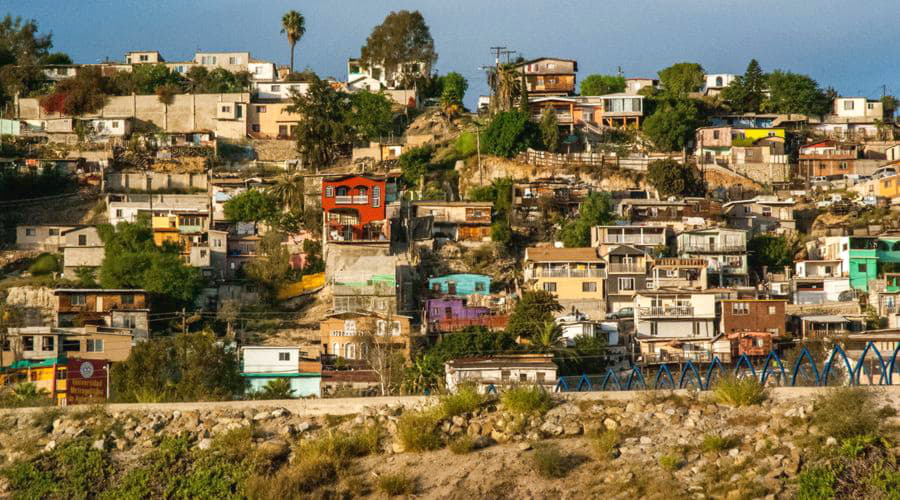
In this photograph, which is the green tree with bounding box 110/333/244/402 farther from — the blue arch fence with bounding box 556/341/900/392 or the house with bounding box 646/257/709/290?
the house with bounding box 646/257/709/290

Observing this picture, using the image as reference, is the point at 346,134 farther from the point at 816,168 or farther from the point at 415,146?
Answer: the point at 816,168

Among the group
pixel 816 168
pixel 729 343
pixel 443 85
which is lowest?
pixel 729 343

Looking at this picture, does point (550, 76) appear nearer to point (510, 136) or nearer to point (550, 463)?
point (510, 136)

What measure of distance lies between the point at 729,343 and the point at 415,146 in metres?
27.2

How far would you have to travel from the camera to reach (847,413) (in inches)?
925

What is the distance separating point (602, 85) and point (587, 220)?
76.7 ft

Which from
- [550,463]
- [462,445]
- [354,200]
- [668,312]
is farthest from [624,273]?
[550,463]

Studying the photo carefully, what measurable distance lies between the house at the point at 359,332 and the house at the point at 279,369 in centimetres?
283

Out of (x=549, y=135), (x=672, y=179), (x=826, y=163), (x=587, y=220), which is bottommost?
(x=587, y=220)

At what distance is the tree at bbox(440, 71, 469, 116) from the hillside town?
0.26 metres

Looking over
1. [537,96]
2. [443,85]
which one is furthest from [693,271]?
[443,85]

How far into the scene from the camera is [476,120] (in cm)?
7625

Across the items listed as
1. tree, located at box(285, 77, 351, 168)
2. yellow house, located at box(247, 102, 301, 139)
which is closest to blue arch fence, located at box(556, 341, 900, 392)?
tree, located at box(285, 77, 351, 168)

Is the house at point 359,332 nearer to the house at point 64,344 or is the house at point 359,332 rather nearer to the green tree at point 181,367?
the green tree at point 181,367
